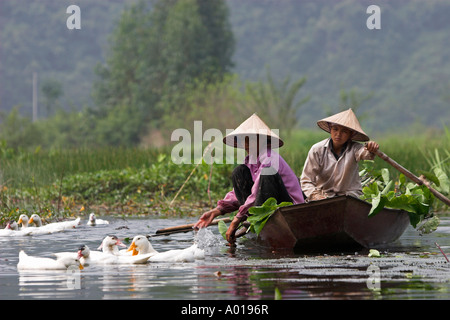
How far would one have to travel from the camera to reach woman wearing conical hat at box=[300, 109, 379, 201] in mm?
7426

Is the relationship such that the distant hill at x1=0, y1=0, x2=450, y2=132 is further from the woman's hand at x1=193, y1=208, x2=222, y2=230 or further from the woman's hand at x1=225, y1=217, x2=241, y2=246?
the woman's hand at x1=225, y1=217, x2=241, y2=246

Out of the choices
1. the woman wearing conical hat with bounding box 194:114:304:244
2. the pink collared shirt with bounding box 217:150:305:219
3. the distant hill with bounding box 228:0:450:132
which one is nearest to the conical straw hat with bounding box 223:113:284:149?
the woman wearing conical hat with bounding box 194:114:304:244

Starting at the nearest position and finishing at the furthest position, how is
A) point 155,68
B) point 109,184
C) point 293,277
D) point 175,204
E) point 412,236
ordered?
point 293,277 < point 412,236 < point 175,204 < point 109,184 < point 155,68

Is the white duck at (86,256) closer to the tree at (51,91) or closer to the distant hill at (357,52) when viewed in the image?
the tree at (51,91)

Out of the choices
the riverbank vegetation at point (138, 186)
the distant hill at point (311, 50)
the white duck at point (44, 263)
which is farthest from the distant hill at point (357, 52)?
the white duck at point (44, 263)

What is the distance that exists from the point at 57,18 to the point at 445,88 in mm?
34174

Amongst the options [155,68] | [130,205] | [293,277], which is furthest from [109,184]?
[155,68]

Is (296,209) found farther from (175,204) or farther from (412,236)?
(175,204)

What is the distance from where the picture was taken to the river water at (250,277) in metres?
5.03

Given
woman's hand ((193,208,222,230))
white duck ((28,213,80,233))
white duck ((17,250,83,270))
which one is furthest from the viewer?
white duck ((28,213,80,233))

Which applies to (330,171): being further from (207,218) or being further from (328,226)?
(207,218)

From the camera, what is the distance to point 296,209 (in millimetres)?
6715

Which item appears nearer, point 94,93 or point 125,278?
point 125,278

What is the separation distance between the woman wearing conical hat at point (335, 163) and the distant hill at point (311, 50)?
57608 millimetres
